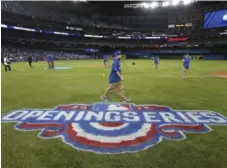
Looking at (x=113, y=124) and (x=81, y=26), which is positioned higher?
(x=81, y=26)

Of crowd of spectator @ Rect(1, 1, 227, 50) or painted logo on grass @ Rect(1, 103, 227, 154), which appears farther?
crowd of spectator @ Rect(1, 1, 227, 50)

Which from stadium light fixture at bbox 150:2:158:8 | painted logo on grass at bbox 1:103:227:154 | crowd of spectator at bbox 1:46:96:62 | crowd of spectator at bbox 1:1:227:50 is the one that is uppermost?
stadium light fixture at bbox 150:2:158:8

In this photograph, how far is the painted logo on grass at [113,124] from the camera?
19.2 feet

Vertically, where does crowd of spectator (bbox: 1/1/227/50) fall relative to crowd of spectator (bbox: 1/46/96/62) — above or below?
above

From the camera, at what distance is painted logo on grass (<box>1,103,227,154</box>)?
5.87 metres

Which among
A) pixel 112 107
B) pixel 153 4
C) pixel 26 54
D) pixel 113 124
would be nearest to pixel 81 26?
pixel 153 4

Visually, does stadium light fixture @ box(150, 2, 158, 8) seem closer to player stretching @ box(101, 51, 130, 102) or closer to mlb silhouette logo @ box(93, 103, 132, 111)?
player stretching @ box(101, 51, 130, 102)

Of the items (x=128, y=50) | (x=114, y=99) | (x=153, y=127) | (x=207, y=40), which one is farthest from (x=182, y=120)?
(x=128, y=50)

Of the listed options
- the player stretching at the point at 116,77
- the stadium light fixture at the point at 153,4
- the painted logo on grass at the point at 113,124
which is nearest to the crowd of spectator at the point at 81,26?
the stadium light fixture at the point at 153,4

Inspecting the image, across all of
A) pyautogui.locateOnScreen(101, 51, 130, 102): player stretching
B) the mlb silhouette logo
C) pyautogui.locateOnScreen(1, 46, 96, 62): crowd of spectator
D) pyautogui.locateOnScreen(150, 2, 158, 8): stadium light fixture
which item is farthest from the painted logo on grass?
pyautogui.locateOnScreen(150, 2, 158, 8): stadium light fixture

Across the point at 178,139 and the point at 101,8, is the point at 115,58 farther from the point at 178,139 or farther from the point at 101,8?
the point at 101,8

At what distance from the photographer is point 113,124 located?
23.7 feet

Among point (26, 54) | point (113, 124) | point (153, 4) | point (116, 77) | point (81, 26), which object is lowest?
point (113, 124)

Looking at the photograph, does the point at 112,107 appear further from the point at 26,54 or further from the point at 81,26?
the point at 81,26
